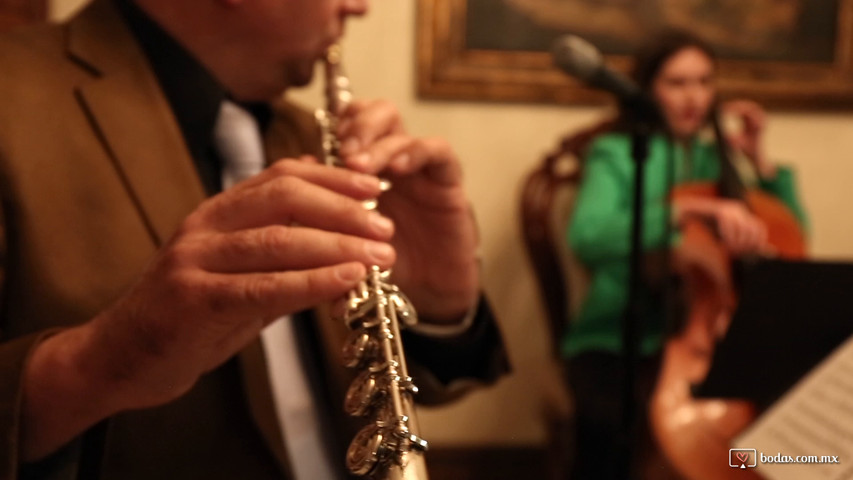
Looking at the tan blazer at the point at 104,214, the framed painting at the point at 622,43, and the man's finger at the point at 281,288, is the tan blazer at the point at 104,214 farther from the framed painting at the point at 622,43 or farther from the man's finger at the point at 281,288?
the framed painting at the point at 622,43

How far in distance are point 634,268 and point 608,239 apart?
1.80 ft

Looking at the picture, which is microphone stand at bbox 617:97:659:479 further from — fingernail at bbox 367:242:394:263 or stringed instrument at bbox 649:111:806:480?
fingernail at bbox 367:242:394:263

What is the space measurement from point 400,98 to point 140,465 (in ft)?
3.87

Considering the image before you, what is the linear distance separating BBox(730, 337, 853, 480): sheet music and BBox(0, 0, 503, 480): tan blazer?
16.5 inches

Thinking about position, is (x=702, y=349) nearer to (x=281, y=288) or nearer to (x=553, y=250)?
(x=553, y=250)

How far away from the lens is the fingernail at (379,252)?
49 cm

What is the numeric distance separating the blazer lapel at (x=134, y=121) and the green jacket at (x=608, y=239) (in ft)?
3.35

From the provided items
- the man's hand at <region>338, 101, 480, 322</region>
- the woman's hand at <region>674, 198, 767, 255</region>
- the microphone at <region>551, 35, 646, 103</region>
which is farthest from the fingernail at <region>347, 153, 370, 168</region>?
the woman's hand at <region>674, 198, 767, 255</region>

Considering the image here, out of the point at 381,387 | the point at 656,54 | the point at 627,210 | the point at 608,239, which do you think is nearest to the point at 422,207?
the point at 381,387

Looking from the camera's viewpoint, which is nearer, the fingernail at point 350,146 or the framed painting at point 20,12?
the fingernail at point 350,146

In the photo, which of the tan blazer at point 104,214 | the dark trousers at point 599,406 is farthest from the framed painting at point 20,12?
the dark trousers at point 599,406

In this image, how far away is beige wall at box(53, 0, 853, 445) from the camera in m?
1.71

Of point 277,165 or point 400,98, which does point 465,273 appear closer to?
point 277,165

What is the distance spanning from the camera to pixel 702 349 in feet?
3.87
